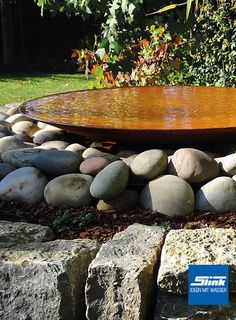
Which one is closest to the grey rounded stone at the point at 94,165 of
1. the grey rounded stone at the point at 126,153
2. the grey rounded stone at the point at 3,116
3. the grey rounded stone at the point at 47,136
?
the grey rounded stone at the point at 126,153

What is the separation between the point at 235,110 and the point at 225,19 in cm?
348

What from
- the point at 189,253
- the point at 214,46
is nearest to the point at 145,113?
the point at 189,253

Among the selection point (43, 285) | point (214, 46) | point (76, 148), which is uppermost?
point (214, 46)

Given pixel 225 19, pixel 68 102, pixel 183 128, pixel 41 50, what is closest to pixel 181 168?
pixel 183 128

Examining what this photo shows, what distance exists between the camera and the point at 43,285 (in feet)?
7.47

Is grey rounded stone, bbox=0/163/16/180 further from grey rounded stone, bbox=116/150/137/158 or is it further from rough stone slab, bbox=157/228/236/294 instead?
rough stone slab, bbox=157/228/236/294

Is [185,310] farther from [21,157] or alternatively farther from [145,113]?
[145,113]

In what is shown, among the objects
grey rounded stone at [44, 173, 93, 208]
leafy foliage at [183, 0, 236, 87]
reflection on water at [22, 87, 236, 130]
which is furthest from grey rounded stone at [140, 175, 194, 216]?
Answer: leafy foliage at [183, 0, 236, 87]

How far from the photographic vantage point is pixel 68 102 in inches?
220

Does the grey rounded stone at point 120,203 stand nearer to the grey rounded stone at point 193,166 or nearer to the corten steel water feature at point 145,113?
the grey rounded stone at point 193,166

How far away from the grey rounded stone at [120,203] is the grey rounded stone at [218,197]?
1.34 ft

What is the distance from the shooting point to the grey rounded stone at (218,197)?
352 centimetres

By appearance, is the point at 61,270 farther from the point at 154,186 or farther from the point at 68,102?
the point at 68,102

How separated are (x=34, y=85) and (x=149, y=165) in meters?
8.79
